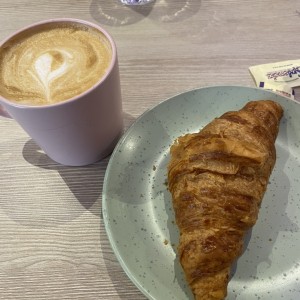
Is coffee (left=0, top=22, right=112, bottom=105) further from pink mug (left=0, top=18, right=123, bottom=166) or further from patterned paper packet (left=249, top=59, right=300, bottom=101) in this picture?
patterned paper packet (left=249, top=59, right=300, bottom=101)

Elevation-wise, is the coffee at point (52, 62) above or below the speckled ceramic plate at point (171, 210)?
above

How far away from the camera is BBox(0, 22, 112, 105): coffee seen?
742 millimetres

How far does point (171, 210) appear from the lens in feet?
2.61

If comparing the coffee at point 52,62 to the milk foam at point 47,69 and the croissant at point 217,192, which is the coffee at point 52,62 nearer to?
the milk foam at point 47,69

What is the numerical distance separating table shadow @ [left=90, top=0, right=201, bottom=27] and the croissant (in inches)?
24.6

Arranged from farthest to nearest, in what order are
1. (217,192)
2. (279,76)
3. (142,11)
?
(142,11)
(279,76)
(217,192)

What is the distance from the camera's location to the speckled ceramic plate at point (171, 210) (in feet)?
2.24

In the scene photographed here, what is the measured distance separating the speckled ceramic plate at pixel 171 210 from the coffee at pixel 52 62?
6.8 inches

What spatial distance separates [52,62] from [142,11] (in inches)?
23.9

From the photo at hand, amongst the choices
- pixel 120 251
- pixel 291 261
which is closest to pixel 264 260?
pixel 291 261

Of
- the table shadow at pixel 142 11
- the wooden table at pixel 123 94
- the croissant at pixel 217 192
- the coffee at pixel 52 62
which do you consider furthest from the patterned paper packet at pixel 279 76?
the coffee at pixel 52 62

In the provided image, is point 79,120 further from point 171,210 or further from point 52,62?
point 171,210

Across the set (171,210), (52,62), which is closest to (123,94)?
(52,62)

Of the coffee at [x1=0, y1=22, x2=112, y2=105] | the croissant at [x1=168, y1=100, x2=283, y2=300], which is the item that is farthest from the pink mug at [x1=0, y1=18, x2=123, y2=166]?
the croissant at [x1=168, y1=100, x2=283, y2=300]
